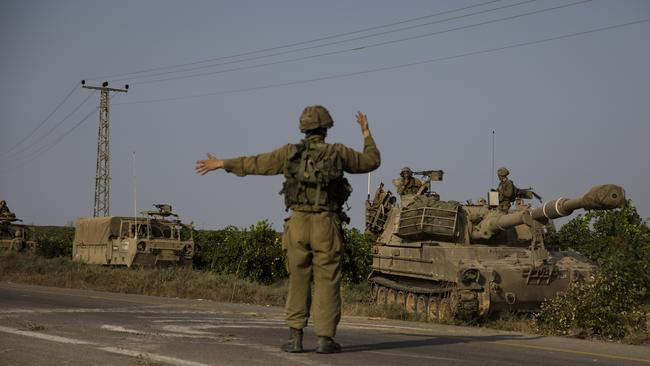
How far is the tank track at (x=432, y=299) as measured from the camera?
629 inches

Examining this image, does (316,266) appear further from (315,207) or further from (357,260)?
(357,260)

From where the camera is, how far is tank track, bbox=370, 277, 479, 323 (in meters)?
16.0

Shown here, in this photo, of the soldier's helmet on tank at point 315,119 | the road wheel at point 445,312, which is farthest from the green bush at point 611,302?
the soldier's helmet on tank at point 315,119

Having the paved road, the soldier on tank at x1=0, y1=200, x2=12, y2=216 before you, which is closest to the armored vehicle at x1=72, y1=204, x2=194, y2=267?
the soldier on tank at x1=0, y1=200, x2=12, y2=216

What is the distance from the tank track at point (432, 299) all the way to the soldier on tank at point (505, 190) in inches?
94.0

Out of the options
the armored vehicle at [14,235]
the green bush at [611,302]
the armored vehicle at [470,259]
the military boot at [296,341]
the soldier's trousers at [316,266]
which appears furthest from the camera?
the armored vehicle at [14,235]

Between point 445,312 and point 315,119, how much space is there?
32.5 feet

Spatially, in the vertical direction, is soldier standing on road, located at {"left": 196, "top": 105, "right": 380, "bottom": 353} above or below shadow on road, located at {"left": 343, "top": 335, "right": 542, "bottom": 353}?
above

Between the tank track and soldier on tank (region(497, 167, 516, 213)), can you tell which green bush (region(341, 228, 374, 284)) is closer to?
the tank track

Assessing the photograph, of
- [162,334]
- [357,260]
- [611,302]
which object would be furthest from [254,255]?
[162,334]

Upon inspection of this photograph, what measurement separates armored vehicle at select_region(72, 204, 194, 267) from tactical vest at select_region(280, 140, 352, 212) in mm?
22820

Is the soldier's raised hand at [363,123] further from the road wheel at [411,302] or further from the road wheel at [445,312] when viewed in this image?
the road wheel at [411,302]

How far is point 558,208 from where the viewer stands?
1420 centimetres

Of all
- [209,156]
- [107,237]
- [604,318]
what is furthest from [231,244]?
[209,156]
